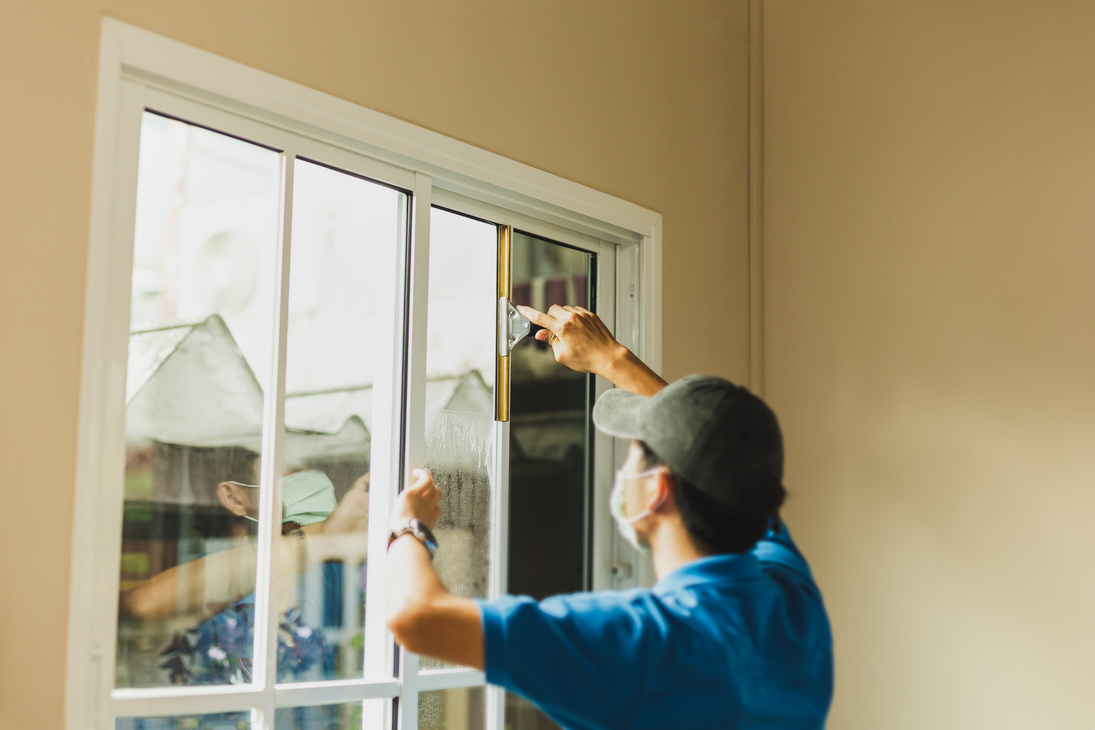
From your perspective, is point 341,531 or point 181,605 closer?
point 181,605

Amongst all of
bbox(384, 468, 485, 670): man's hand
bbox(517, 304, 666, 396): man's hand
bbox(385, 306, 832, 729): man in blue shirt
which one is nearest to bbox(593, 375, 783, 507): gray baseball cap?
bbox(385, 306, 832, 729): man in blue shirt

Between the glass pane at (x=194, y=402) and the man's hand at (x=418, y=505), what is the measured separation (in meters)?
0.32

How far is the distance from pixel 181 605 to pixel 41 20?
0.88 m

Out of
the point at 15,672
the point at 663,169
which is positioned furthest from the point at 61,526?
the point at 663,169

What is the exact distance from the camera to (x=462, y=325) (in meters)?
2.05

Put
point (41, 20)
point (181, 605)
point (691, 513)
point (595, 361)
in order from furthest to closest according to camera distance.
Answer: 1. point (595, 361)
2. point (181, 605)
3. point (41, 20)
4. point (691, 513)

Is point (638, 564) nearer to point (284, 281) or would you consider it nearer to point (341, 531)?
point (341, 531)

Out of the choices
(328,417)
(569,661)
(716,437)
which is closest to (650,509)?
(716,437)

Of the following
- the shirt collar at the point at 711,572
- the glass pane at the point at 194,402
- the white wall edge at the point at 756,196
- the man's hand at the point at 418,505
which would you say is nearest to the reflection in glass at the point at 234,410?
the glass pane at the point at 194,402

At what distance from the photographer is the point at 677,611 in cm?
119

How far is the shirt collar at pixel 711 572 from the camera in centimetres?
124

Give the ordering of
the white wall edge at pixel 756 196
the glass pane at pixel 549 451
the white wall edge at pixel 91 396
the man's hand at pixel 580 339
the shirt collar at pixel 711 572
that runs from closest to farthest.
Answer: the shirt collar at pixel 711 572
the white wall edge at pixel 91 396
the man's hand at pixel 580 339
the glass pane at pixel 549 451
the white wall edge at pixel 756 196

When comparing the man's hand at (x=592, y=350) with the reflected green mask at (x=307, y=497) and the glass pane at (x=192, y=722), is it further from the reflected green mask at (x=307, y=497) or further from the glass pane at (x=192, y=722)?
the glass pane at (x=192, y=722)

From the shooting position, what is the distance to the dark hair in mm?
1270
